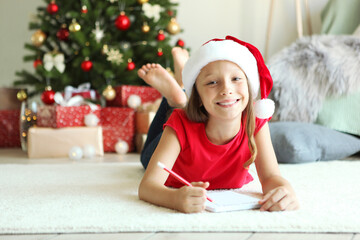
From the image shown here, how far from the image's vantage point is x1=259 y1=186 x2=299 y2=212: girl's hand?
100 cm

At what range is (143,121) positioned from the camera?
2.48 m

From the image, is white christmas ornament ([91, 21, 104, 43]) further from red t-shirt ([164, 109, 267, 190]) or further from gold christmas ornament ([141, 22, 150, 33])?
red t-shirt ([164, 109, 267, 190])

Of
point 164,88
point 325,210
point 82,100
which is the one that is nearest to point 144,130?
point 82,100

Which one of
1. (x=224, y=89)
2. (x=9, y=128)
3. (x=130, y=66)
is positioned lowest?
(x=9, y=128)

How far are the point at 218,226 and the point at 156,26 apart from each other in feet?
6.35

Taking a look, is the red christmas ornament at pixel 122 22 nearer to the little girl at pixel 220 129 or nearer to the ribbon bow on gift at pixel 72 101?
the ribbon bow on gift at pixel 72 101

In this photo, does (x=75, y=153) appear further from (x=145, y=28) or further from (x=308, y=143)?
(x=308, y=143)

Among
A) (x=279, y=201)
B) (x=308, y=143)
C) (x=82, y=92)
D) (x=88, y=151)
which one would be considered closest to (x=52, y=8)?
(x=82, y=92)

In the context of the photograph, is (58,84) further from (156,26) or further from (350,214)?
(350,214)

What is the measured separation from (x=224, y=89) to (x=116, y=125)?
149 cm

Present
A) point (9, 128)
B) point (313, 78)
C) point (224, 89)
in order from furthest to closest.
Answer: point (9, 128), point (313, 78), point (224, 89)

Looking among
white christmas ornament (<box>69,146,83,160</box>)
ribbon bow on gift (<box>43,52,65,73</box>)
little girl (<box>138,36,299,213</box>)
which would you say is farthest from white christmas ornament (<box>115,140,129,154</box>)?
little girl (<box>138,36,299,213</box>)

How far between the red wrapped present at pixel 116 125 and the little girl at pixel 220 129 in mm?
1250

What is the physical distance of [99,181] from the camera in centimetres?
151
